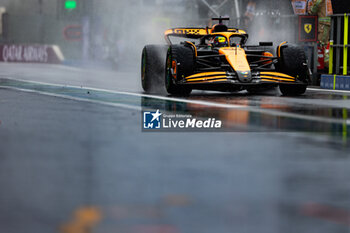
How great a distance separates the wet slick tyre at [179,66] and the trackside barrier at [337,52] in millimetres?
5615

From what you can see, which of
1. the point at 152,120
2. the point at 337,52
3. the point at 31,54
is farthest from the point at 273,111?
the point at 31,54

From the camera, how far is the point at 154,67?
61.0ft

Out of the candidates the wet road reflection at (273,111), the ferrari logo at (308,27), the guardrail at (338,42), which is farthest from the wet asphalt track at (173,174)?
the ferrari logo at (308,27)

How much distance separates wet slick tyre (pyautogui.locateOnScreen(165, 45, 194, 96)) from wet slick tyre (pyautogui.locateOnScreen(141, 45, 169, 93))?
4.44 feet

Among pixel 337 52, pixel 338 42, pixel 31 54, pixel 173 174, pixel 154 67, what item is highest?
pixel 338 42

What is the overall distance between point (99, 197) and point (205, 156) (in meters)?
2.29

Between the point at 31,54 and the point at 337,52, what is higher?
the point at 337,52

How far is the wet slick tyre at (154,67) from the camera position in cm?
1847

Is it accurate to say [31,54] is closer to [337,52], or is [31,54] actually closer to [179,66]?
[337,52]

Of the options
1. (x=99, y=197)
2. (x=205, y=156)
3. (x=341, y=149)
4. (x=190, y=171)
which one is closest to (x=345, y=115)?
(x=341, y=149)

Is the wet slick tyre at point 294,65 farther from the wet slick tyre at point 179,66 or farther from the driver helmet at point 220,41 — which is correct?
the wet slick tyre at point 179,66

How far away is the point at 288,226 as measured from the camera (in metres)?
5.42

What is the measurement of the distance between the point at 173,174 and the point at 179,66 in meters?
9.40

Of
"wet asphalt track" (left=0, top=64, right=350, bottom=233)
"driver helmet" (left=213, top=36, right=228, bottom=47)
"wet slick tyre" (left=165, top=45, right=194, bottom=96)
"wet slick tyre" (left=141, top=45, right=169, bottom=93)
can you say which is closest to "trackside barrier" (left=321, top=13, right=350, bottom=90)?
"driver helmet" (left=213, top=36, right=228, bottom=47)
